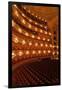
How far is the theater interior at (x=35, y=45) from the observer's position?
2.25m

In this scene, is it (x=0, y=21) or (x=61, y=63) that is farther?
(x=61, y=63)

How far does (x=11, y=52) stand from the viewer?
2.24 m

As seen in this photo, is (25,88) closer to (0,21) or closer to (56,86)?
(56,86)

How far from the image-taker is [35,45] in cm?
231

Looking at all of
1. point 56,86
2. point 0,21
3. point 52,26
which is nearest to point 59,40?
point 52,26

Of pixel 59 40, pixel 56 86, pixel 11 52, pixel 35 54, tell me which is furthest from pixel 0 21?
pixel 56 86

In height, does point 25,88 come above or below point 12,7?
below

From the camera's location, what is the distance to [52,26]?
2.37 m

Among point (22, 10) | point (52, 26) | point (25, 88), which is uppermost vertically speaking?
point (22, 10)

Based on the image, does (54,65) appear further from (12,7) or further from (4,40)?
(12,7)

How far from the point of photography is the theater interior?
88.7 inches

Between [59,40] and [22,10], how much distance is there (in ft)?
1.69

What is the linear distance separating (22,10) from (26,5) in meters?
0.07

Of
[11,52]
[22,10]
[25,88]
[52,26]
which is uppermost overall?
[22,10]
